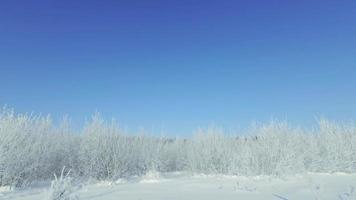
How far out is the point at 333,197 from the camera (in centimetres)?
724

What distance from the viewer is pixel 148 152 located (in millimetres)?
14945

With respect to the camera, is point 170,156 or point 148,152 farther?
point 170,156

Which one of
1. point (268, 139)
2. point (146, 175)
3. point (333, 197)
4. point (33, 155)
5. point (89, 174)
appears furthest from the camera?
point (268, 139)

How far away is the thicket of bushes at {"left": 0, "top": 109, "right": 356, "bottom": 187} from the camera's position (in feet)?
35.1

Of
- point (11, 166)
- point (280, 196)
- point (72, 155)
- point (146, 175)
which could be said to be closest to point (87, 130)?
point (72, 155)

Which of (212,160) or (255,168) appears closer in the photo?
(255,168)

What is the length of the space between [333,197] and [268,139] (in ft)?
24.0

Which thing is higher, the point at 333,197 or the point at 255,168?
the point at 255,168

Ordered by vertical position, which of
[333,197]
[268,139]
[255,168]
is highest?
[268,139]

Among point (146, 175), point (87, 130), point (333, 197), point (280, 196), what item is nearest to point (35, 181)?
point (87, 130)

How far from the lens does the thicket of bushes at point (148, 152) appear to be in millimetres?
10684

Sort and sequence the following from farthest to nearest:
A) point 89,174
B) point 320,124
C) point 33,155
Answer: point 320,124 < point 89,174 < point 33,155

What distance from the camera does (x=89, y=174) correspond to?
12.5 meters

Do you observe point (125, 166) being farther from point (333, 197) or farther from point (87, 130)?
point (333, 197)
